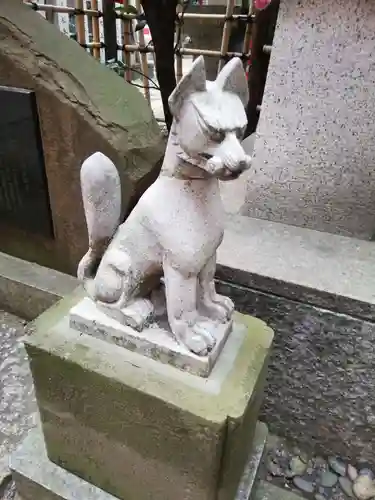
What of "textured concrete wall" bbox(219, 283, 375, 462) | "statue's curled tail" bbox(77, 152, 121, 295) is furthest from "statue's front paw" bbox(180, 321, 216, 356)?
"textured concrete wall" bbox(219, 283, 375, 462)

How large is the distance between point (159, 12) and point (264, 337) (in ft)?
5.17

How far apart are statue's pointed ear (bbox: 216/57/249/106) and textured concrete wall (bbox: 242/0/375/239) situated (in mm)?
489

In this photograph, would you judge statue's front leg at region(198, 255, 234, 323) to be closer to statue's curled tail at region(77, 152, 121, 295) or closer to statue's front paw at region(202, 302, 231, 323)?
statue's front paw at region(202, 302, 231, 323)

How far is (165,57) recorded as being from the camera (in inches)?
76.8

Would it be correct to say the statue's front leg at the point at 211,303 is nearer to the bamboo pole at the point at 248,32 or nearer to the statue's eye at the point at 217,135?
the statue's eye at the point at 217,135

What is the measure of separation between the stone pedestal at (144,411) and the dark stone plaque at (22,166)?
1.76 ft

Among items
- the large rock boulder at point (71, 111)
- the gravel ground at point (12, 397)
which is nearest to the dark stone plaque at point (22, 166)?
the large rock boulder at point (71, 111)

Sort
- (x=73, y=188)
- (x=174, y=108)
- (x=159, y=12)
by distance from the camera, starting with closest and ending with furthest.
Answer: (x=174, y=108), (x=73, y=188), (x=159, y=12)

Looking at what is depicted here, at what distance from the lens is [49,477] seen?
0.90 meters

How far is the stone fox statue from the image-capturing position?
58 cm

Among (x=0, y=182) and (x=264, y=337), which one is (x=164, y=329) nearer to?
(x=264, y=337)

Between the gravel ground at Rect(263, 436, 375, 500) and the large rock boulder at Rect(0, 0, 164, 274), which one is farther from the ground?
the large rock boulder at Rect(0, 0, 164, 274)

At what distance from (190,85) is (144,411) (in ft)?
1.68

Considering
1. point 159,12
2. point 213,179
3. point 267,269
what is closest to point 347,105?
point 267,269
